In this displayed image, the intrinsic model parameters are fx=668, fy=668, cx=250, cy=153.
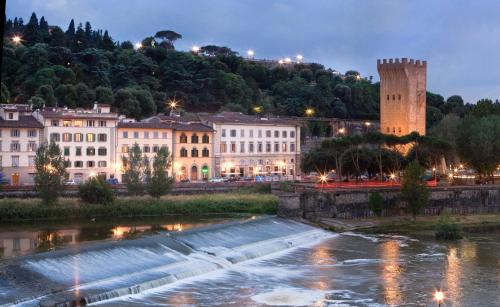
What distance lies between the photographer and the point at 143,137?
56344 mm

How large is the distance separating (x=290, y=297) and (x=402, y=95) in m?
49.5

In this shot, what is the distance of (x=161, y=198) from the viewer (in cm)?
4391

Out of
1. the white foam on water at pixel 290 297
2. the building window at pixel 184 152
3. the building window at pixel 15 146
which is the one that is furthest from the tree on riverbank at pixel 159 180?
the white foam on water at pixel 290 297

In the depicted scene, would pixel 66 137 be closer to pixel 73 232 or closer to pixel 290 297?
pixel 73 232

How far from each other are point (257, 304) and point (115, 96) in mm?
56895

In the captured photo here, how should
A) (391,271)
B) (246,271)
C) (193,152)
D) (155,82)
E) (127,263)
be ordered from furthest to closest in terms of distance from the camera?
(155,82) → (193,152) → (391,271) → (246,271) → (127,263)

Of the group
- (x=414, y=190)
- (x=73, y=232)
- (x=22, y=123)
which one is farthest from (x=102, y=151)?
(x=414, y=190)

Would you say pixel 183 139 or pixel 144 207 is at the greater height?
pixel 183 139

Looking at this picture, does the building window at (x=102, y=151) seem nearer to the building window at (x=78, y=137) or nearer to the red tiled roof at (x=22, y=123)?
the building window at (x=78, y=137)

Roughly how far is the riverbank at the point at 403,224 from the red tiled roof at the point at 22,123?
24.3m

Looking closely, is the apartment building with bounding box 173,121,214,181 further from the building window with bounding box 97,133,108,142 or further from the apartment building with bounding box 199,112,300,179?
the building window with bounding box 97,133,108,142

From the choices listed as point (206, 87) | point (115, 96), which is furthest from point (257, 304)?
point (206, 87)

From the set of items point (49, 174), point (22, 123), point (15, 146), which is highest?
point (22, 123)

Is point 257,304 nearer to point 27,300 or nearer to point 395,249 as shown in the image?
point 27,300
